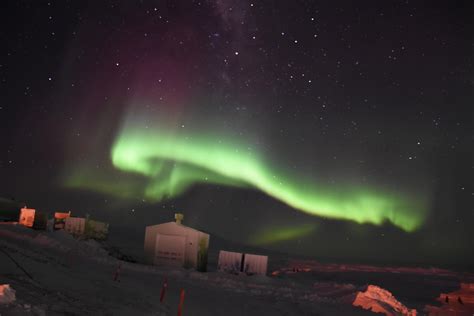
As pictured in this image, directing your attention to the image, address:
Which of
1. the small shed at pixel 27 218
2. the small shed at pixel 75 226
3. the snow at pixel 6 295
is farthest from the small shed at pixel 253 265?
the snow at pixel 6 295

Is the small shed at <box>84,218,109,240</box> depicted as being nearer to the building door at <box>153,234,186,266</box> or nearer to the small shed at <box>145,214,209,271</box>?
the small shed at <box>145,214,209,271</box>

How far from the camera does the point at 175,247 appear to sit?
34875mm

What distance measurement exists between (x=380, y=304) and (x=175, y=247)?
1570cm

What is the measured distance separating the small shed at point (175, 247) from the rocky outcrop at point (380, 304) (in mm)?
12754

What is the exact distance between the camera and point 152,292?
18984mm

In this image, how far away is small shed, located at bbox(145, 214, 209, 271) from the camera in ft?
114

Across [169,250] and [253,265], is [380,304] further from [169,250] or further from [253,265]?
[169,250]

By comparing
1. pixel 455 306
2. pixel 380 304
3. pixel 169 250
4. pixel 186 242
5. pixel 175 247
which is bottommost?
pixel 455 306

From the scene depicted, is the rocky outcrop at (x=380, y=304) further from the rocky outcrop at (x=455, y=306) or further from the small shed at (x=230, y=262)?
the small shed at (x=230, y=262)

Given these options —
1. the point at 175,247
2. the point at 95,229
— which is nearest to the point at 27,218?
the point at 95,229

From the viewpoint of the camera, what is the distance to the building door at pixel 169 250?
34.6 meters

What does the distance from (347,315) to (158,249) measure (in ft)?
57.9

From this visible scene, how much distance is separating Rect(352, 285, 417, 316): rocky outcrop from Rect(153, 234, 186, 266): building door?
1360 cm

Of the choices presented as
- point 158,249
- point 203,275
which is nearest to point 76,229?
point 158,249
